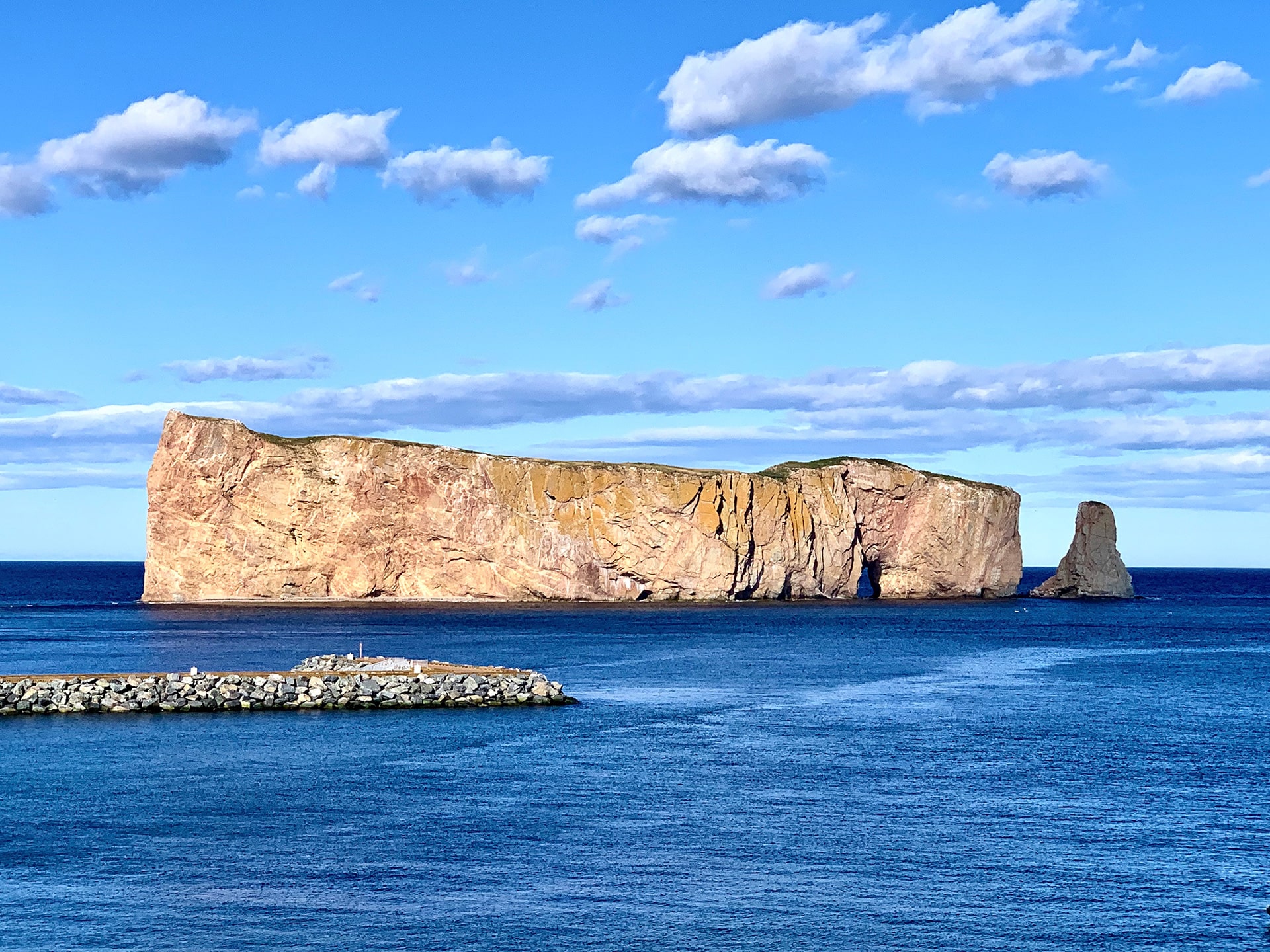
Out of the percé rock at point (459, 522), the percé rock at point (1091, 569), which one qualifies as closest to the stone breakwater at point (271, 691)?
the percé rock at point (459, 522)

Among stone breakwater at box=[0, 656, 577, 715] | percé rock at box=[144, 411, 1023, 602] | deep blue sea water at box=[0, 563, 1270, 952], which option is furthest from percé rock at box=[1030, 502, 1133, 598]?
stone breakwater at box=[0, 656, 577, 715]

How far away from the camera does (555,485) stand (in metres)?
116

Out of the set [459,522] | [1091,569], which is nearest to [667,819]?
[459,522]

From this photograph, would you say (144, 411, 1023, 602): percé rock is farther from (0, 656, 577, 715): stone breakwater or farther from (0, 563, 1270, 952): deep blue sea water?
(0, 656, 577, 715): stone breakwater

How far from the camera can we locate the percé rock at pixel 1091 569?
143125 millimetres

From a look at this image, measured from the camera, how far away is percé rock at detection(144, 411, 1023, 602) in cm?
11169

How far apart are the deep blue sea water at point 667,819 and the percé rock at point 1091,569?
82.8 metres

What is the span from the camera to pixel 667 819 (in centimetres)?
3073

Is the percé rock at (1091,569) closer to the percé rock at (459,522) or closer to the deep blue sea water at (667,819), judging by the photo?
the percé rock at (459,522)

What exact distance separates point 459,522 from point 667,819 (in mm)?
85627

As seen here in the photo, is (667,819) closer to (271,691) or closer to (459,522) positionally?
(271,691)

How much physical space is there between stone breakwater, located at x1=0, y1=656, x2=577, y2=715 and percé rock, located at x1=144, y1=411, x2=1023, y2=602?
62.4 metres

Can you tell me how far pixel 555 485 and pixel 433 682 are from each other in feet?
216

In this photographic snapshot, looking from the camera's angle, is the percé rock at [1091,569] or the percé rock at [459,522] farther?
the percé rock at [1091,569]
